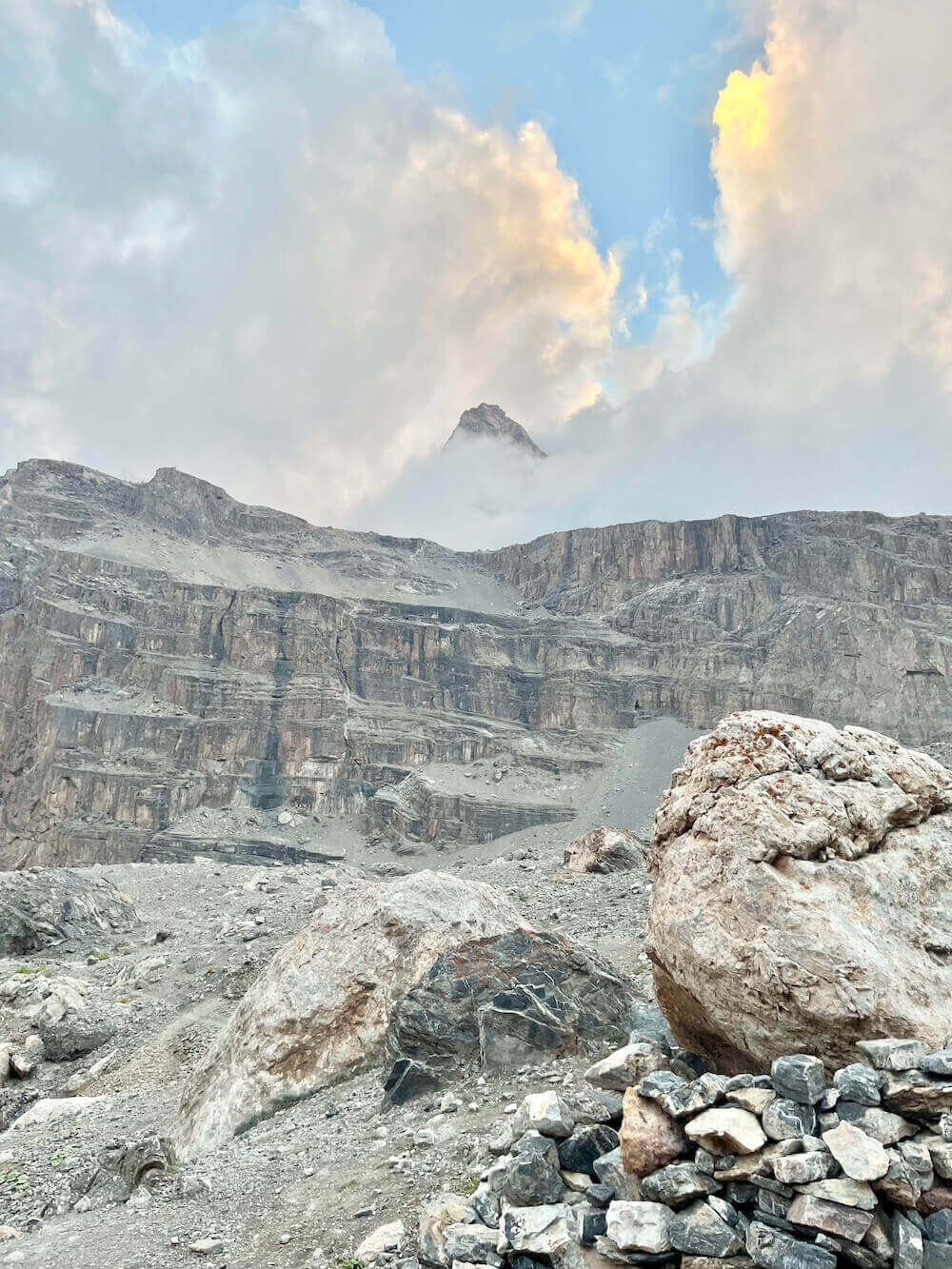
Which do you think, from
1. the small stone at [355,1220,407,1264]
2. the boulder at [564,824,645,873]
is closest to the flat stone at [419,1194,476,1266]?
the small stone at [355,1220,407,1264]

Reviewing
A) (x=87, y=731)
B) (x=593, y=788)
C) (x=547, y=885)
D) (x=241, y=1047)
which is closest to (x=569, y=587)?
(x=593, y=788)

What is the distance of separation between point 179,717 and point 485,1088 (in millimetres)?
98671

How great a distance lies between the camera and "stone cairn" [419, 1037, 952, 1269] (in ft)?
13.1

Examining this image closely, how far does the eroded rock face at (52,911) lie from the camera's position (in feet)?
75.9

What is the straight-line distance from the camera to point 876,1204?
4.01 metres

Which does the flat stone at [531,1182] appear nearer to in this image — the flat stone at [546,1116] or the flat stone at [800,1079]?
the flat stone at [546,1116]

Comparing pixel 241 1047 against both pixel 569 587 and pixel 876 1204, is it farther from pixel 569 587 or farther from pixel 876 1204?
pixel 569 587

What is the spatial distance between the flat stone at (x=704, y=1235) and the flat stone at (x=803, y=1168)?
17.1 inches

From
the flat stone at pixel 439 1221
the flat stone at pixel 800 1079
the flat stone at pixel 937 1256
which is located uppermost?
the flat stone at pixel 800 1079

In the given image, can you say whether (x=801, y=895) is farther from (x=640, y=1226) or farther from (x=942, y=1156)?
(x=640, y=1226)

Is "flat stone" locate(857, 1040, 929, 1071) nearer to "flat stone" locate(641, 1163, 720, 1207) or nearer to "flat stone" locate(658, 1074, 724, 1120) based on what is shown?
"flat stone" locate(658, 1074, 724, 1120)

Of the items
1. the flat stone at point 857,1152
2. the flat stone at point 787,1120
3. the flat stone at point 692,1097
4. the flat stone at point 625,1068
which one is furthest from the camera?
the flat stone at point 625,1068

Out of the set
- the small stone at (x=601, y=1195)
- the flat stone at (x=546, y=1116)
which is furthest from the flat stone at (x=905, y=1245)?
the flat stone at (x=546, y=1116)

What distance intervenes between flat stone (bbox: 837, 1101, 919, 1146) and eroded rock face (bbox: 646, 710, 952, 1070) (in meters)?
0.87
